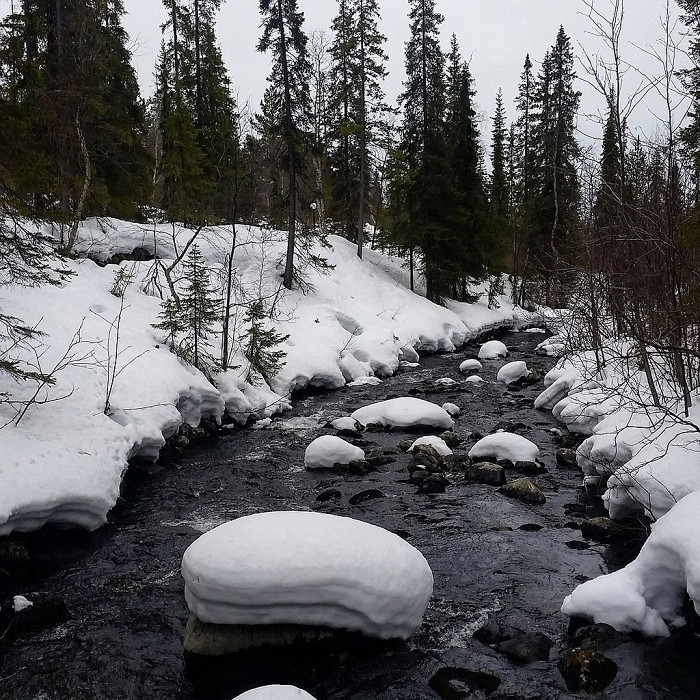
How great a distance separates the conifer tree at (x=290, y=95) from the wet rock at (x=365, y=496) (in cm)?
1453

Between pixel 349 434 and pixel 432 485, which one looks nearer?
pixel 432 485

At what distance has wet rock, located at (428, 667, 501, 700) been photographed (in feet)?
14.0

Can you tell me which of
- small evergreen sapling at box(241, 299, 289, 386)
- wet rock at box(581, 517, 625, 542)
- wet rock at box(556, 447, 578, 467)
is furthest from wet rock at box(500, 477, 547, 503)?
small evergreen sapling at box(241, 299, 289, 386)

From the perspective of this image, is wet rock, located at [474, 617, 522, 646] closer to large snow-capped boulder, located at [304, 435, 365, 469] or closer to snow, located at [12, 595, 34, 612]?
snow, located at [12, 595, 34, 612]

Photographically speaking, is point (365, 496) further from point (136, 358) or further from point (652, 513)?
point (136, 358)

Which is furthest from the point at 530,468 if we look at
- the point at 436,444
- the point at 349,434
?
the point at 349,434

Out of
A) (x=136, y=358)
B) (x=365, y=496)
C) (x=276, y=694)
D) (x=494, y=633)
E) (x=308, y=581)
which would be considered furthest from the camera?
(x=136, y=358)

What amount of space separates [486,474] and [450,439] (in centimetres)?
202

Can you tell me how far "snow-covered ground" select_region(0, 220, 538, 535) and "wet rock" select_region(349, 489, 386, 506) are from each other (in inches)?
132

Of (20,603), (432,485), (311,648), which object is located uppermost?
(432,485)

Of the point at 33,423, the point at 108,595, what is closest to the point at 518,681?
the point at 108,595

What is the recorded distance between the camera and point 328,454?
9523 millimetres

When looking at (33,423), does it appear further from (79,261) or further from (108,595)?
(79,261)

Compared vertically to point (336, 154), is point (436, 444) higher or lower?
lower
